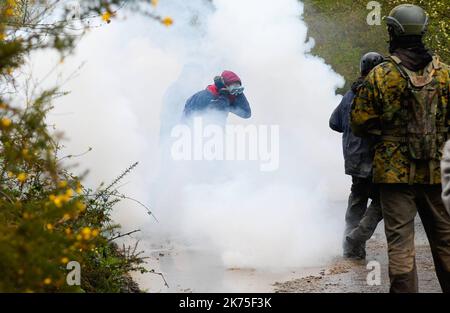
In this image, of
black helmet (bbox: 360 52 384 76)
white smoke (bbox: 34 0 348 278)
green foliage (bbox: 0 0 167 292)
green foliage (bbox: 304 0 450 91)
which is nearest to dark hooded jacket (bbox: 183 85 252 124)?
white smoke (bbox: 34 0 348 278)

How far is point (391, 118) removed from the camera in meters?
6.37

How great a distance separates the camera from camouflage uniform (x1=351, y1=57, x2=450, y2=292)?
6324 millimetres

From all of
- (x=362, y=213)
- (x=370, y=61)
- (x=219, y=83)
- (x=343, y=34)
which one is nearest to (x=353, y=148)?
(x=362, y=213)

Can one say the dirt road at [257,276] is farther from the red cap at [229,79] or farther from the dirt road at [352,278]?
the red cap at [229,79]

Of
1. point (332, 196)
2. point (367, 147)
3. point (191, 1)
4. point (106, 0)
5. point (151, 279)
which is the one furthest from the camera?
point (191, 1)

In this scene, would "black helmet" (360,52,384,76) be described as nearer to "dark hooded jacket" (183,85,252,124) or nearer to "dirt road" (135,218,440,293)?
"dirt road" (135,218,440,293)

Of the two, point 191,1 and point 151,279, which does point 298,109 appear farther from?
point 151,279

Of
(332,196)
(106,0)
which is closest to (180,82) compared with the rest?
(332,196)

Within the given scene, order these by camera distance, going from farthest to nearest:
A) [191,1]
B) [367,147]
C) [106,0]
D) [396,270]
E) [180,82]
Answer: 1. [191,1]
2. [180,82]
3. [367,147]
4. [396,270]
5. [106,0]

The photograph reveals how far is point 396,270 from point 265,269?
2481 millimetres

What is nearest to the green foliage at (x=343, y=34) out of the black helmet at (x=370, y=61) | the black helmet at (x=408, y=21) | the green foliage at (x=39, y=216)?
the black helmet at (x=370, y=61)

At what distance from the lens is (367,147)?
9023 mm

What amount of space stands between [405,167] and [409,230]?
0.44 meters

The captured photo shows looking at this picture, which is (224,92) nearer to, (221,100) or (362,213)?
(221,100)
